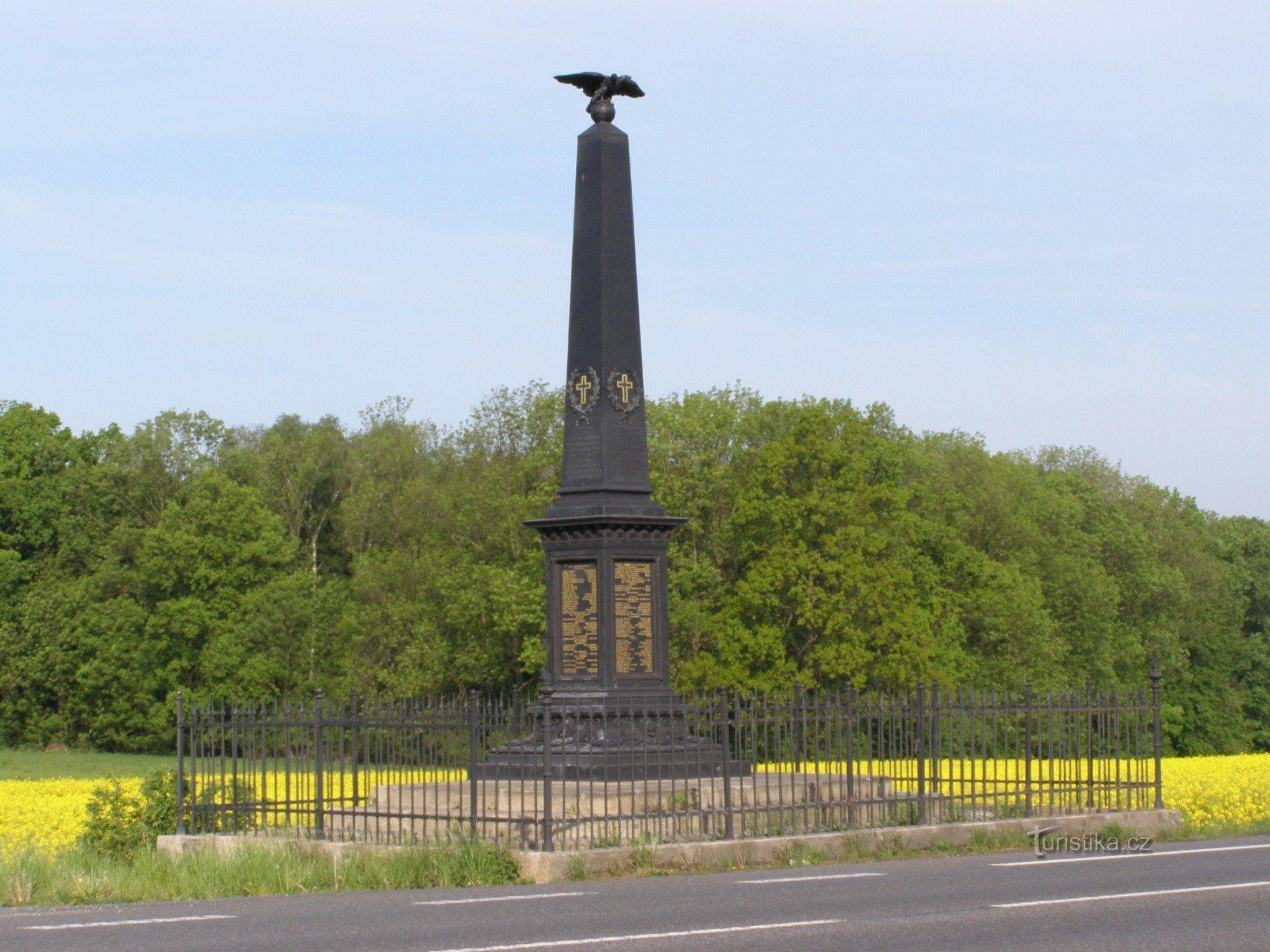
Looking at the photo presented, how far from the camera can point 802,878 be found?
1306 cm

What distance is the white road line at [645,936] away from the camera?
8.51 meters

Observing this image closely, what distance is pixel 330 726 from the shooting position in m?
16.2

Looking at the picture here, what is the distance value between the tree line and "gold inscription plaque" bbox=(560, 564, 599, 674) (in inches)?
975

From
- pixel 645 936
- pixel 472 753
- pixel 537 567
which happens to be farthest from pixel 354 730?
pixel 537 567

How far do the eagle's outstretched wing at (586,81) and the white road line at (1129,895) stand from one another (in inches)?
449

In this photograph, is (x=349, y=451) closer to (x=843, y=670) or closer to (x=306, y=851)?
(x=843, y=670)

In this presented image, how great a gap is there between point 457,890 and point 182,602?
46144mm

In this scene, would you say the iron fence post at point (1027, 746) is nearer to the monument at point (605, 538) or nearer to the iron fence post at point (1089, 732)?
the iron fence post at point (1089, 732)

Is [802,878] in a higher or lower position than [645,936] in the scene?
lower

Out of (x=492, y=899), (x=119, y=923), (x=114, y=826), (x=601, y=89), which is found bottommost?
(x=114, y=826)

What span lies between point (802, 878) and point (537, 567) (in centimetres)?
3412

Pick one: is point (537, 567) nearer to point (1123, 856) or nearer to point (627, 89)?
point (627, 89)

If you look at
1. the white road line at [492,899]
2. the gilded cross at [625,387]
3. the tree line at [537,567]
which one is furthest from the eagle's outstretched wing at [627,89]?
the tree line at [537,567]

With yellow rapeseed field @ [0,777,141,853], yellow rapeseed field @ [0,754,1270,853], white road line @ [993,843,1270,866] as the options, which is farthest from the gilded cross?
yellow rapeseed field @ [0,777,141,853]
